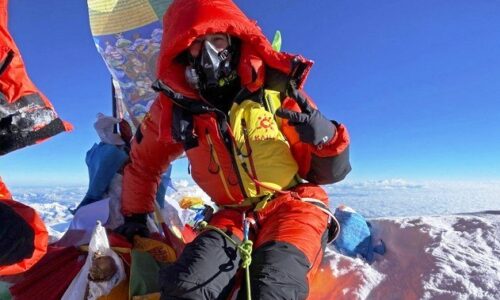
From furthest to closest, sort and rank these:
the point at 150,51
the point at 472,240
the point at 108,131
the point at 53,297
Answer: the point at 150,51
the point at 108,131
the point at 472,240
the point at 53,297

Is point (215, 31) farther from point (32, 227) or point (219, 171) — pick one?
point (32, 227)

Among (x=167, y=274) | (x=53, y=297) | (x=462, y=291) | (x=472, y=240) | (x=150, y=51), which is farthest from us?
(x=150, y=51)

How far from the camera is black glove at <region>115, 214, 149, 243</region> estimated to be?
9.26ft

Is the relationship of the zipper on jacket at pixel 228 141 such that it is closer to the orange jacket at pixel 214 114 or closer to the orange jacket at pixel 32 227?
the orange jacket at pixel 214 114

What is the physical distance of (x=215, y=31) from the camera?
2.55 meters

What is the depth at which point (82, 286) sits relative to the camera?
7.25 feet

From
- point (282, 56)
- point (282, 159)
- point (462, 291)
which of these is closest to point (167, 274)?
point (282, 159)

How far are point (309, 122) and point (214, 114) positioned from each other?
0.66 metres

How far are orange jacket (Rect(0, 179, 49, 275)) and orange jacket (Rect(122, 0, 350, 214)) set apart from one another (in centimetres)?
95

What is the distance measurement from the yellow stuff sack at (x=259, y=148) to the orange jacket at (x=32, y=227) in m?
1.09

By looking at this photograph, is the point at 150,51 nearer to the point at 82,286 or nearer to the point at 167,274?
the point at 82,286

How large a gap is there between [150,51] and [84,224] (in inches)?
89.1

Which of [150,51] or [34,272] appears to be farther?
[150,51]

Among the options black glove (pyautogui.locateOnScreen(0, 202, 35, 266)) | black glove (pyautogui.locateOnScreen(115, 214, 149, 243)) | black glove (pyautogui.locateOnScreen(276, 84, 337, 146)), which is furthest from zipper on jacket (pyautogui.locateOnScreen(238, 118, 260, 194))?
black glove (pyautogui.locateOnScreen(0, 202, 35, 266))
